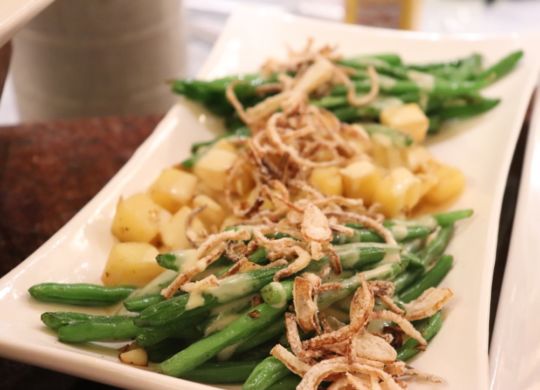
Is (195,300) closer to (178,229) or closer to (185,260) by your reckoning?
Answer: (185,260)

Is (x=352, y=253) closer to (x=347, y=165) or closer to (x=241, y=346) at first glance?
(x=241, y=346)

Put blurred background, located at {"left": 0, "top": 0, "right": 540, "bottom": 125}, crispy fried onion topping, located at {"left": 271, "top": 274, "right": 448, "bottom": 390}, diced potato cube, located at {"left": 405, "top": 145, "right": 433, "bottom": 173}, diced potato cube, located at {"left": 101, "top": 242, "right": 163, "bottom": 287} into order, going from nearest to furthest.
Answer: crispy fried onion topping, located at {"left": 271, "top": 274, "right": 448, "bottom": 390}
diced potato cube, located at {"left": 101, "top": 242, "right": 163, "bottom": 287}
diced potato cube, located at {"left": 405, "top": 145, "right": 433, "bottom": 173}
blurred background, located at {"left": 0, "top": 0, "right": 540, "bottom": 125}

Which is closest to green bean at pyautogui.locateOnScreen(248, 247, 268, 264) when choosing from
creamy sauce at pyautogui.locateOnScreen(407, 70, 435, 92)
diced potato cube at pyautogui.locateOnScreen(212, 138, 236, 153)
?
diced potato cube at pyautogui.locateOnScreen(212, 138, 236, 153)

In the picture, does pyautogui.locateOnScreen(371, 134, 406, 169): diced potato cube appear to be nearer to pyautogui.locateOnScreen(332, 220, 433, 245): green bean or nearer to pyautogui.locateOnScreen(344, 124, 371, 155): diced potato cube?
pyautogui.locateOnScreen(344, 124, 371, 155): diced potato cube

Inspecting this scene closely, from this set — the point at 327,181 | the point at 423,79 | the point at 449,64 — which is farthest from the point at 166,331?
the point at 449,64

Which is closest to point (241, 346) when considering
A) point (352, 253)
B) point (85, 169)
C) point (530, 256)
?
point (352, 253)

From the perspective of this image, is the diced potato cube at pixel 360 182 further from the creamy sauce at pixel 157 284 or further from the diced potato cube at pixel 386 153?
the creamy sauce at pixel 157 284


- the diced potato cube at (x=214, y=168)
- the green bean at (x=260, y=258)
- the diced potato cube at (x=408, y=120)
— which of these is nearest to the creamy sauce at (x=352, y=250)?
the green bean at (x=260, y=258)
